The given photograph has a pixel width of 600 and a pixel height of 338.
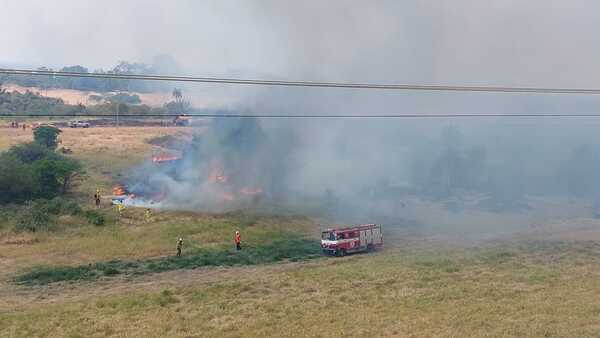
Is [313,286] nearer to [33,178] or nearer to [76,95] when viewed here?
[33,178]

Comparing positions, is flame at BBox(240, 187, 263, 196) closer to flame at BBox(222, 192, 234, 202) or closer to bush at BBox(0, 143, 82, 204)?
flame at BBox(222, 192, 234, 202)

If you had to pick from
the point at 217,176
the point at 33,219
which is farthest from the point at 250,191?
the point at 33,219

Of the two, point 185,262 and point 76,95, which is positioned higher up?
point 76,95

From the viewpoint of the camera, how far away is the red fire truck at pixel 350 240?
35156 millimetres

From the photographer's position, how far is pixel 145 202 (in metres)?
46.8

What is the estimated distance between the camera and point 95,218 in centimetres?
3988

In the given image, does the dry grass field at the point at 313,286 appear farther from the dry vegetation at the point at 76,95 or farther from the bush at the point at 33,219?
the dry vegetation at the point at 76,95

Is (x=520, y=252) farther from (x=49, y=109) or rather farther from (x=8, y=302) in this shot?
(x=49, y=109)

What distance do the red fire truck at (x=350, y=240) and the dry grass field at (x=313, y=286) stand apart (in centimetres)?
79

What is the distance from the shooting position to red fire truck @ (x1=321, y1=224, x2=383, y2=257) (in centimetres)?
3516

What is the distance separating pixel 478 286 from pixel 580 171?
186 ft

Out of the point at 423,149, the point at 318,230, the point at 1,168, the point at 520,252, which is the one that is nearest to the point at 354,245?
the point at 318,230

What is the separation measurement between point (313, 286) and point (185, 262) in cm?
959

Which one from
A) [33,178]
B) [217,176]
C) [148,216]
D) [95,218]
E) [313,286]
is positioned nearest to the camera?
[313,286]
